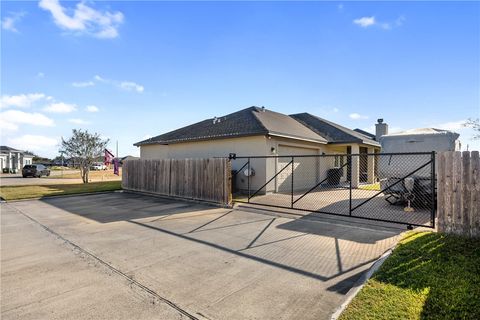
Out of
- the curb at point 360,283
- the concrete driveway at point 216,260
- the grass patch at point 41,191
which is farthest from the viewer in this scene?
the grass patch at point 41,191

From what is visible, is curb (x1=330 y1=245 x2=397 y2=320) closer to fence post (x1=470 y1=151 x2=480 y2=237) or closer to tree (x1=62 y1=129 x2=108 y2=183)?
fence post (x1=470 y1=151 x2=480 y2=237)

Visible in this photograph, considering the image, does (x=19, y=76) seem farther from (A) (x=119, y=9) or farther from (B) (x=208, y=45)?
(B) (x=208, y=45)

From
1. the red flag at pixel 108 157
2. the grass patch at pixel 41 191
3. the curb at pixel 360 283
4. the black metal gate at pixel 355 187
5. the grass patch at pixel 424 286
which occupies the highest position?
the red flag at pixel 108 157

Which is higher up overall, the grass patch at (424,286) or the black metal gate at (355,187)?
the black metal gate at (355,187)

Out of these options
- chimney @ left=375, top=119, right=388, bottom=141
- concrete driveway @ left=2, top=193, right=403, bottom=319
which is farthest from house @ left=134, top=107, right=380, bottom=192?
concrete driveway @ left=2, top=193, right=403, bottom=319

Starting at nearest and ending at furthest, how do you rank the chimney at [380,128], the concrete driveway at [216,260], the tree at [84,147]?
the concrete driveway at [216,260] → the chimney at [380,128] → the tree at [84,147]

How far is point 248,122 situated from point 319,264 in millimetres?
11375

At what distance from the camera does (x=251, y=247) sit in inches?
225

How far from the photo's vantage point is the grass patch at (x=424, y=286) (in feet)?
9.72

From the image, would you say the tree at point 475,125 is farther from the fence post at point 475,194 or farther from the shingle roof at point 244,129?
the fence post at point 475,194

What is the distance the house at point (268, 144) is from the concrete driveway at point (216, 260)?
197 inches

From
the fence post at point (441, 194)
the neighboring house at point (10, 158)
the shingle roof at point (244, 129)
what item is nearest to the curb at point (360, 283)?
the fence post at point (441, 194)

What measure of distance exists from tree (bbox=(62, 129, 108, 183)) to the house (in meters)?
5.21

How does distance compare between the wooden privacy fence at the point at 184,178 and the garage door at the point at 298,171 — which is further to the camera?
the garage door at the point at 298,171
